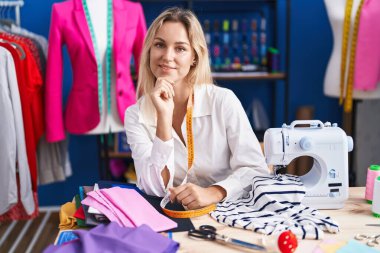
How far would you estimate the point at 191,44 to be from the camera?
6.13 feet

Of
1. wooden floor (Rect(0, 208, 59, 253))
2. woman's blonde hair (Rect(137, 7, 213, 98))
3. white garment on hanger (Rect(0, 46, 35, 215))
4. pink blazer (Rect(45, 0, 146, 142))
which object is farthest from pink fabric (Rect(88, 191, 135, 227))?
wooden floor (Rect(0, 208, 59, 253))

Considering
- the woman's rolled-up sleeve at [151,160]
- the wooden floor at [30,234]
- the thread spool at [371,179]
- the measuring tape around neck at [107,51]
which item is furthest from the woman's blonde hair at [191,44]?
the wooden floor at [30,234]

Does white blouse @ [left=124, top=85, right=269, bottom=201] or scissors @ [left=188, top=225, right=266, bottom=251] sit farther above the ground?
white blouse @ [left=124, top=85, right=269, bottom=201]

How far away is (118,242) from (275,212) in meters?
0.52

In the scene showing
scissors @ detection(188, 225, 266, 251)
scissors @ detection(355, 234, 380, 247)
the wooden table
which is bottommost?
scissors @ detection(355, 234, 380, 247)

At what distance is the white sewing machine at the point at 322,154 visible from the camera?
1496 millimetres

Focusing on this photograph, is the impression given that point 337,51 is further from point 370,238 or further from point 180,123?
point 370,238

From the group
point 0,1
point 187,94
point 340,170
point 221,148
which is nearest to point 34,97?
point 0,1

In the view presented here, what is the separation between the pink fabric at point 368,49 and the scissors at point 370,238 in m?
1.95

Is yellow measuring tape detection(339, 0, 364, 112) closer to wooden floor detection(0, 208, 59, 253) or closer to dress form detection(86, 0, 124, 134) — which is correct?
dress form detection(86, 0, 124, 134)

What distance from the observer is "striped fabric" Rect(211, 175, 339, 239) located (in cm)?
129

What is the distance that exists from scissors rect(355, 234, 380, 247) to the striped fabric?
0.06m

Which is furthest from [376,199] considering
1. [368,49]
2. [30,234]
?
[30,234]

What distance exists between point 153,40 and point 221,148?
1.67 feet
